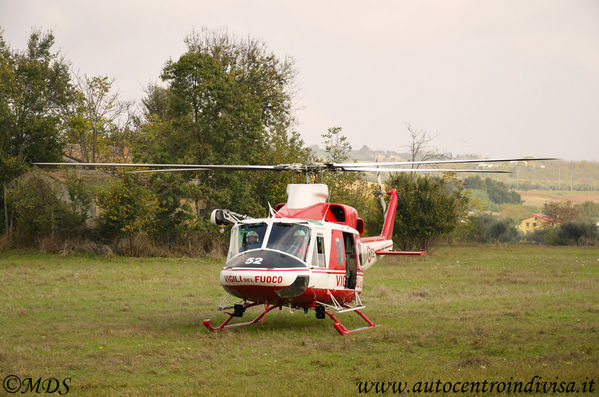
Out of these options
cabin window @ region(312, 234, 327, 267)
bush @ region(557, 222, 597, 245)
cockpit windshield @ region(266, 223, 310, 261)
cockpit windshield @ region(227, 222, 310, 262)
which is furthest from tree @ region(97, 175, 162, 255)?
bush @ region(557, 222, 597, 245)

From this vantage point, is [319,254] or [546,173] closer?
[319,254]

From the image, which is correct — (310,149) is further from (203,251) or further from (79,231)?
(79,231)

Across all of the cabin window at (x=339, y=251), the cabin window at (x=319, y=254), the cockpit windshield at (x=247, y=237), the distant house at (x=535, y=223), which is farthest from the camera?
the distant house at (x=535, y=223)

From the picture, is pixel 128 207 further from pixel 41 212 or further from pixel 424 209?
pixel 424 209

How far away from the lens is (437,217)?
3759 centimetres

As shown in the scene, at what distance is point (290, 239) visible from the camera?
41.8ft

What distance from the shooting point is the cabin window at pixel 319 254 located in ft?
42.7

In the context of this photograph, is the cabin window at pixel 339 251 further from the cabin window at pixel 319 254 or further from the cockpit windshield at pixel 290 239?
the cockpit windshield at pixel 290 239

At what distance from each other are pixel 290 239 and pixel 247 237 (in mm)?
900

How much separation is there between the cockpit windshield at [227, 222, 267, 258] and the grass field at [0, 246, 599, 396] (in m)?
1.67

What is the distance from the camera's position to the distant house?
66750mm

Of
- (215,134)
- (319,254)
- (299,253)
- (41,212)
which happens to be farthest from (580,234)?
(299,253)

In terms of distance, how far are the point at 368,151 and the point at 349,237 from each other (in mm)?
94000

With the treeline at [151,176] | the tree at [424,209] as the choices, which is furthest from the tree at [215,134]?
the tree at [424,209]
